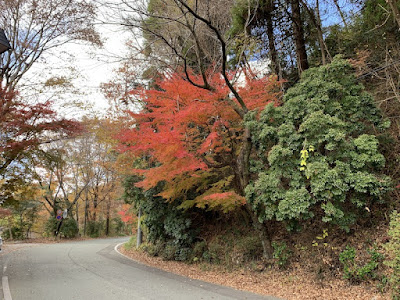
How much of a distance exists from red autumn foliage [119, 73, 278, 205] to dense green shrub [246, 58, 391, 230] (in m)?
1.03

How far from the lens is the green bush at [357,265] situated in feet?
20.0

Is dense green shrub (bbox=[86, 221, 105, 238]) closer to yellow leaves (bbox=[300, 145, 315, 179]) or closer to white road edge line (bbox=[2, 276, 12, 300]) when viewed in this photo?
white road edge line (bbox=[2, 276, 12, 300])

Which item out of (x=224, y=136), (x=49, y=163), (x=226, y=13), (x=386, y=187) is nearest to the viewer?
(x=386, y=187)

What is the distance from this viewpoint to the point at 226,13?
1262cm

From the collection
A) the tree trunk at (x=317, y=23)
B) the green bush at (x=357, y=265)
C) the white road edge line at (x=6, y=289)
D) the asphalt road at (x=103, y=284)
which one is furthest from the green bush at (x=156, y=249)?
the tree trunk at (x=317, y=23)

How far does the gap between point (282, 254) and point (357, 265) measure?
6.74 feet

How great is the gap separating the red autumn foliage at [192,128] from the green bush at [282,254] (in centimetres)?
222

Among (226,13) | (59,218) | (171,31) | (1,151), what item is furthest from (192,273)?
(59,218)

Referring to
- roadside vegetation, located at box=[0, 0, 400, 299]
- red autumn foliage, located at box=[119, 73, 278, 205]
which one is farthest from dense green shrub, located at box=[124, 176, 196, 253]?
red autumn foliage, located at box=[119, 73, 278, 205]

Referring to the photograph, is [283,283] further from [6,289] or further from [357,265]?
[6,289]

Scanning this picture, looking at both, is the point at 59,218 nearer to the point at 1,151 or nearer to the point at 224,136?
the point at 1,151

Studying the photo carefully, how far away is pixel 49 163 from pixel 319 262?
32.0 feet

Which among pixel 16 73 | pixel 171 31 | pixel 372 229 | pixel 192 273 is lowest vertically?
pixel 192 273

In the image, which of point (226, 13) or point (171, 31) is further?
point (226, 13)
